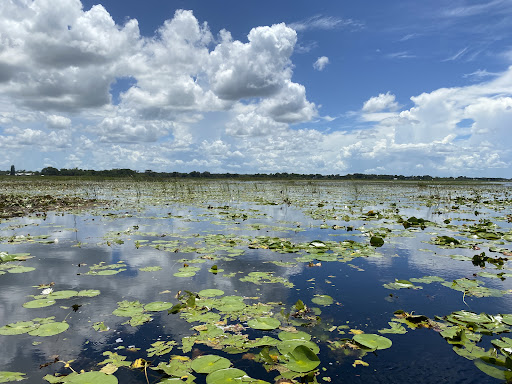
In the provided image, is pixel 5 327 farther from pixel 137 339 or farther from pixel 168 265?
pixel 168 265

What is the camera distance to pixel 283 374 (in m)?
3.30

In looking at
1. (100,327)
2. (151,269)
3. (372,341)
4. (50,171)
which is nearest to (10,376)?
(100,327)

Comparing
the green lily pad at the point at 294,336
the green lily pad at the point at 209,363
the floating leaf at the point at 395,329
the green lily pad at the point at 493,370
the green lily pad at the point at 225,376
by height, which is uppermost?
the green lily pad at the point at 225,376

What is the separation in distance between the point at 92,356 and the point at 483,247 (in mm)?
10941

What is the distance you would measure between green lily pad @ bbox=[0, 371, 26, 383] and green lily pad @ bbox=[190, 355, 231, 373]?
1.82 m

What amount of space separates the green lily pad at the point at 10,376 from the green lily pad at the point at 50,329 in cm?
81

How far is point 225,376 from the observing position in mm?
3166

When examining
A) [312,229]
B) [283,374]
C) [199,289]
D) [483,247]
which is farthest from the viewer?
[312,229]

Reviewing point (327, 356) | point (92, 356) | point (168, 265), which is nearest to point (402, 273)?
point (327, 356)

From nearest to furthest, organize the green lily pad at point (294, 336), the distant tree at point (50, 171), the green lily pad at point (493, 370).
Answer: the green lily pad at point (493, 370)
the green lily pad at point (294, 336)
the distant tree at point (50, 171)

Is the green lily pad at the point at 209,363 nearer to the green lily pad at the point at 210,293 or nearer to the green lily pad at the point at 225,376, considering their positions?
the green lily pad at the point at 225,376

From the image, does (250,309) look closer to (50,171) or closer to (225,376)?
(225,376)

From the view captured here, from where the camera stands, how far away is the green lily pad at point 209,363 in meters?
→ 3.33

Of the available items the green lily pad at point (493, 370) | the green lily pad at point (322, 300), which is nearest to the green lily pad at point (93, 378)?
the green lily pad at point (322, 300)
